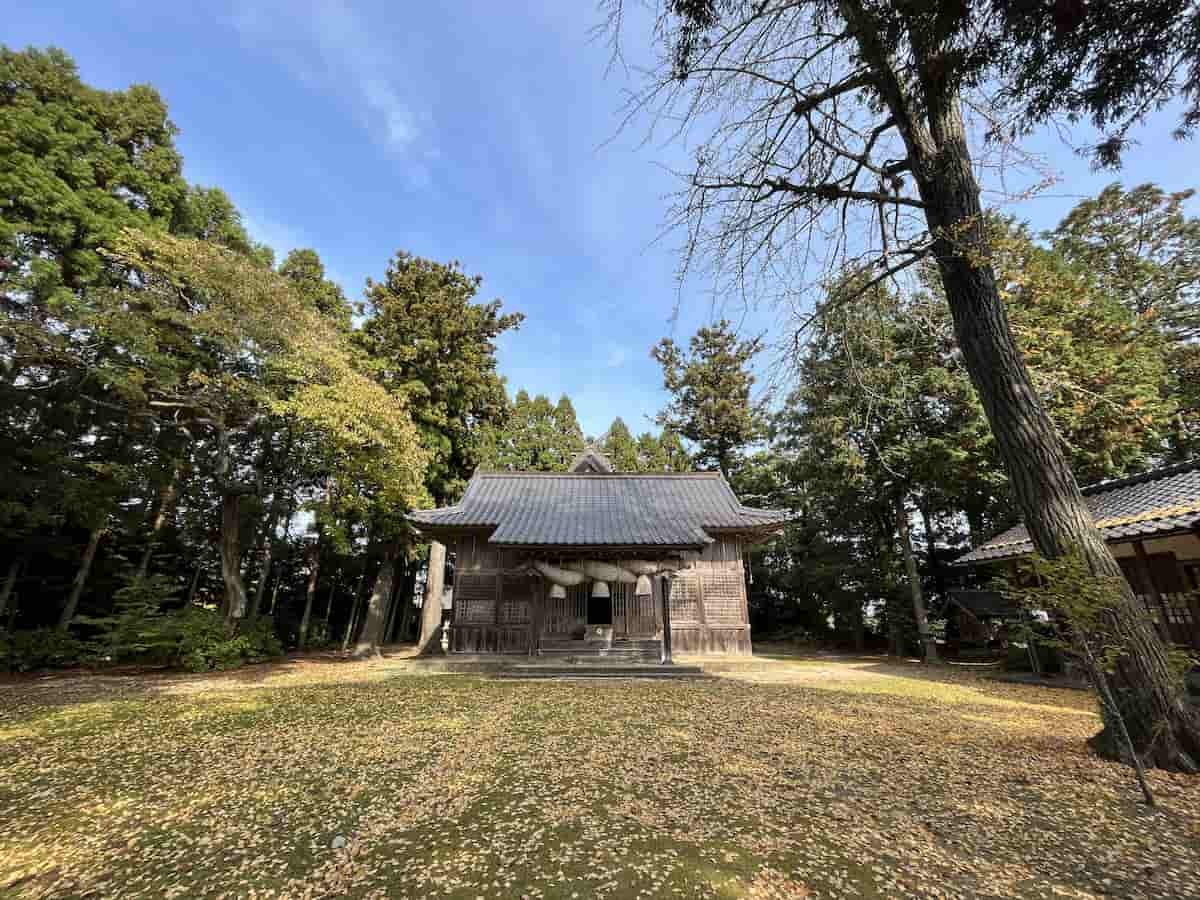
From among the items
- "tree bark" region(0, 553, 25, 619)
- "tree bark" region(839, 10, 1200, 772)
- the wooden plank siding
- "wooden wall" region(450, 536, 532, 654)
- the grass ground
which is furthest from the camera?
"wooden wall" region(450, 536, 532, 654)

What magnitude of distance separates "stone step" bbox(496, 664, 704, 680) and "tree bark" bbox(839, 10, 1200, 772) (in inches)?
241

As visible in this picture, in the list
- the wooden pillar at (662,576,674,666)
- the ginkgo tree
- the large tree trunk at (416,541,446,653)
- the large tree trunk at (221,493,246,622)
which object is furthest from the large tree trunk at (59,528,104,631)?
the wooden pillar at (662,576,674,666)

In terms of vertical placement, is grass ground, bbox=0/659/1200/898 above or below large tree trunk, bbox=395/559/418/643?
below

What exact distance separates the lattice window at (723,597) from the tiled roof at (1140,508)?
4.94 m

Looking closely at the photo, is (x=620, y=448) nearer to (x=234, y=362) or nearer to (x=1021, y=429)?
(x=234, y=362)

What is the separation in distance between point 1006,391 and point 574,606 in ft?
31.3

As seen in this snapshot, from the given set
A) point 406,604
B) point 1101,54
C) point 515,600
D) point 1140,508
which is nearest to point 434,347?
point 515,600

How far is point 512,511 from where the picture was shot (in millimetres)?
13047

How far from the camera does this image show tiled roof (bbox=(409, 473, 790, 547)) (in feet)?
35.1

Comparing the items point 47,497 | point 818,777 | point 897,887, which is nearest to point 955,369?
point 818,777

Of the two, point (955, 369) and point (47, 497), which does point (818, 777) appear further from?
point (47, 497)

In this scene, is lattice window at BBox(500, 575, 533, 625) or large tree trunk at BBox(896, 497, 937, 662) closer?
lattice window at BBox(500, 575, 533, 625)

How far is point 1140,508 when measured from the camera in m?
7.84

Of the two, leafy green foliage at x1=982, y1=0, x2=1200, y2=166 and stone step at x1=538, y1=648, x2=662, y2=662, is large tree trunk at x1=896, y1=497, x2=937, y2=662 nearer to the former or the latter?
stone step at x1=538, y1=648, x2=662, y2=662
